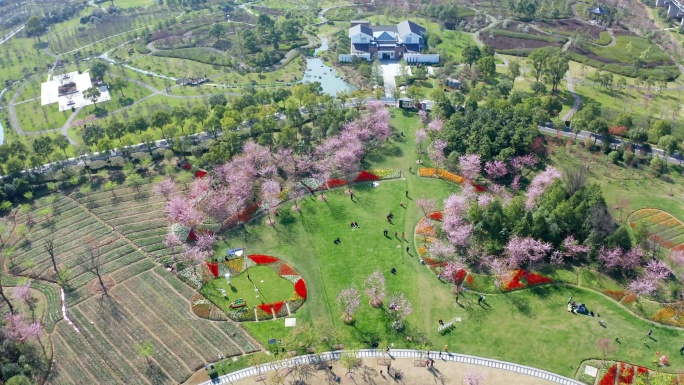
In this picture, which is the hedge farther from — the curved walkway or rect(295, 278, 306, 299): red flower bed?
the curved walkway

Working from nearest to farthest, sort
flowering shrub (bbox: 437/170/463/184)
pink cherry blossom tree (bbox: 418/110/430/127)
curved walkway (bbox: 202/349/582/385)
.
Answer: curved walkway (bbox: 202/349/582/385)
flowering shrub (bbox: 437/170/463/184)
pink cherry blossom tree (bbox: 418/110/430/127)

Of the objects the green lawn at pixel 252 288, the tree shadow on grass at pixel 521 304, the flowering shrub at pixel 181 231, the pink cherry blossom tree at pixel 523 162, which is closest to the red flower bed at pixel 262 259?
the green lawn at pixel 252 288

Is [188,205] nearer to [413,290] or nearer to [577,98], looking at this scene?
[413,290]

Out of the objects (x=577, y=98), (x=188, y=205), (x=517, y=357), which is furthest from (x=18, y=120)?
(x=577, y=98)

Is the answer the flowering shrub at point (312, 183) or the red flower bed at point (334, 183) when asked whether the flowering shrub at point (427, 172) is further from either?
the flowering shrub at point (312, 183)

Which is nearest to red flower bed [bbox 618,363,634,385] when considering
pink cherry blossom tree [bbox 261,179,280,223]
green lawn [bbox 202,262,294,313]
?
green lawn [bbox 202,262,294,313]
